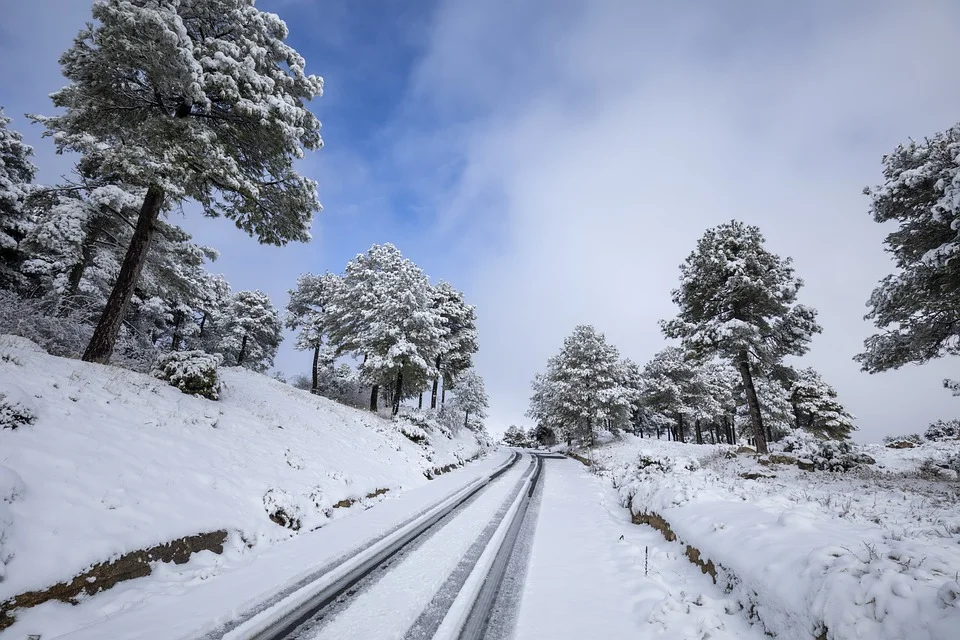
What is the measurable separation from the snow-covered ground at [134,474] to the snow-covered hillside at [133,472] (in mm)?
19

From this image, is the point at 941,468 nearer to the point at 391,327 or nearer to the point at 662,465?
the point at 662,465

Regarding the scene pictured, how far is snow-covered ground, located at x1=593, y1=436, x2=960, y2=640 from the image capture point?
2.85 meters

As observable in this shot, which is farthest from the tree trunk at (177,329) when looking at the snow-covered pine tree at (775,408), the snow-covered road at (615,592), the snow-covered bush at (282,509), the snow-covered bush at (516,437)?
the snow-covered bush at (516,437)

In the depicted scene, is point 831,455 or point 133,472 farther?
point 831,455

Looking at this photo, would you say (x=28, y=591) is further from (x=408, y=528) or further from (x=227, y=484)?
(x=408, y=528)

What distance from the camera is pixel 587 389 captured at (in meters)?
31.2

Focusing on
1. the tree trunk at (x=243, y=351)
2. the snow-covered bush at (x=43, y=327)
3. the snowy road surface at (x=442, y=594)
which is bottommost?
the snowy road surface at (x=442, y=594)

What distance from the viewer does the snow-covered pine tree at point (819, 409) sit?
3384cm

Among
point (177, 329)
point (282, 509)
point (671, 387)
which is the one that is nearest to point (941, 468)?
point (282, 509)

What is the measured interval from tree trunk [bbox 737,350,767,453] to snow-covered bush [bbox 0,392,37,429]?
69.5ft

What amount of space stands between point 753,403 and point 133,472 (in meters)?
20.3

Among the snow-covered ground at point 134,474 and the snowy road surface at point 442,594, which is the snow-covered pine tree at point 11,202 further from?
the snowy road surface at point 442,594

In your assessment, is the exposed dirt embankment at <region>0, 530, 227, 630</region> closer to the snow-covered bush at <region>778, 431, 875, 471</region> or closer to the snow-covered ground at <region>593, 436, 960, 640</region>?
the snow-covered ground at <region>593, 436, 960, 640</region>

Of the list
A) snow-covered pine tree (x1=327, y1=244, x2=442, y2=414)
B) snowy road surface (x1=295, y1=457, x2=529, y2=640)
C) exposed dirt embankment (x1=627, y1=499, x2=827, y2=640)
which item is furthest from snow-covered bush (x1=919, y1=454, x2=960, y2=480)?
snow-covered pine tree (x1=327, y1=244, x2=442, y2=414)
